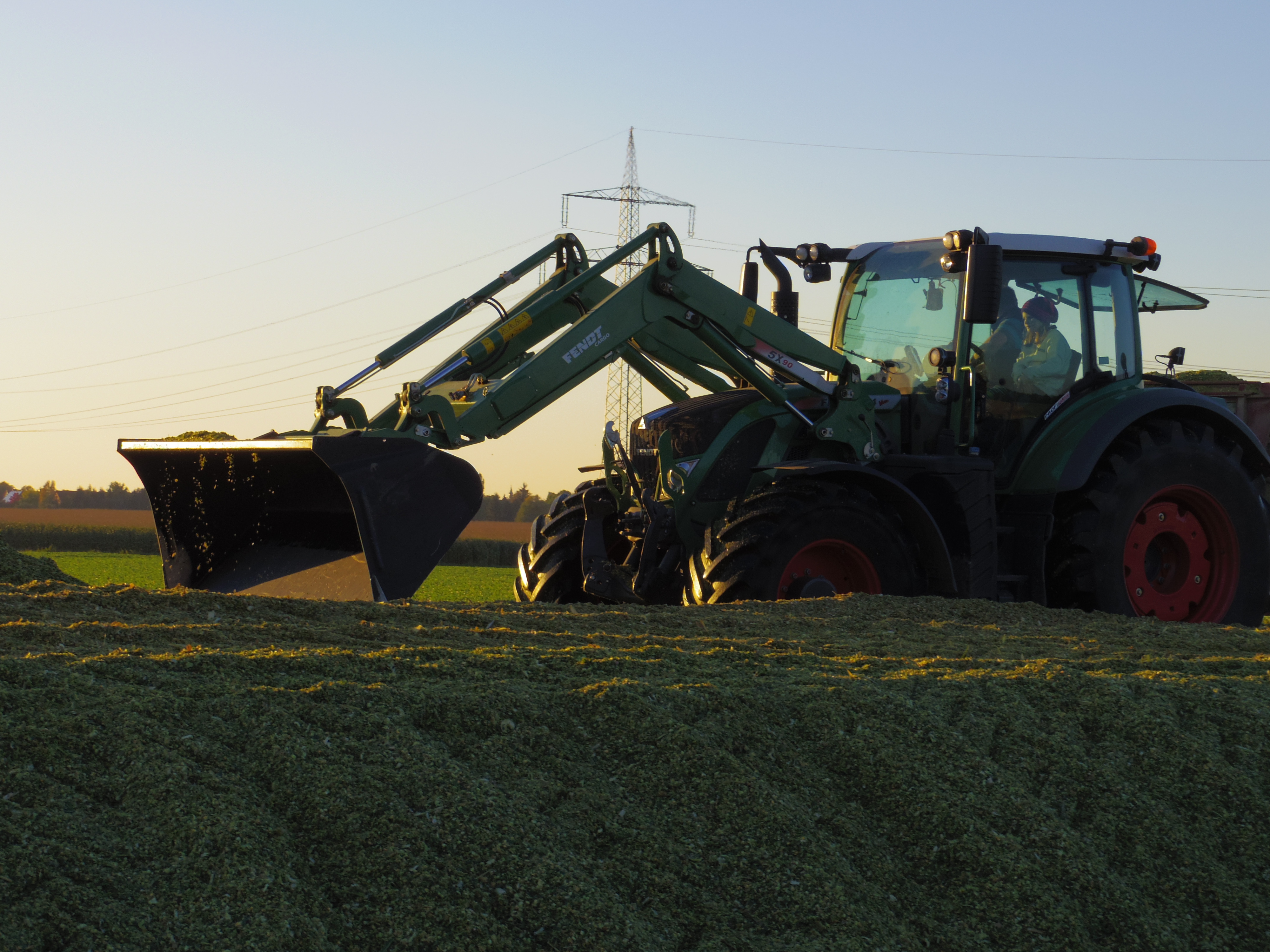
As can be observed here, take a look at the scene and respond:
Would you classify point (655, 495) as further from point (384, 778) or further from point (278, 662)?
point (384, 778)

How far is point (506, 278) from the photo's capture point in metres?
7.57

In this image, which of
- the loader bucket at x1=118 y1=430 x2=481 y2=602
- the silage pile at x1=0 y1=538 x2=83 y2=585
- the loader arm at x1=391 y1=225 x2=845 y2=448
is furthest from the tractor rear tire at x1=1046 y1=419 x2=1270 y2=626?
the silage pile at x1=0 y1=538 x2=83 y2=585

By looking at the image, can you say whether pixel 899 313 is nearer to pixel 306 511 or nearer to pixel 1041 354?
pixel 1041 354

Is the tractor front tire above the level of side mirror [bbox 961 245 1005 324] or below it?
below

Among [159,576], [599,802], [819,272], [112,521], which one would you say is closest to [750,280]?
[819,272]

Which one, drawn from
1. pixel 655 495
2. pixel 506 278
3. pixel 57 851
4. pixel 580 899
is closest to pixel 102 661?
pixel 57 851

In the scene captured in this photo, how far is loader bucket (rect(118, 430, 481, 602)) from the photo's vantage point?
582 cm

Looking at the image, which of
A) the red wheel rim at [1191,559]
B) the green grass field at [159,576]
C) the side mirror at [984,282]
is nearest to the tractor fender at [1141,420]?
the red wheel rim at [1191,559]

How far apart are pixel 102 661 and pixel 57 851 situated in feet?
3.60

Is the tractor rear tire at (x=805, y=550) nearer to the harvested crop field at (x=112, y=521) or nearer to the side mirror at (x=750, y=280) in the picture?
the side mirror at (x=750, y=280)

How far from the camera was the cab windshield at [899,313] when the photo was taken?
24.9 ft

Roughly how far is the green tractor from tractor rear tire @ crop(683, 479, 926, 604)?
0.05 feet

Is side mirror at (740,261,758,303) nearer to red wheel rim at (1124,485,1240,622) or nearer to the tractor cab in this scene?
the tractor cab

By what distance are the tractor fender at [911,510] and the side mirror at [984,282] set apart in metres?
1.04
